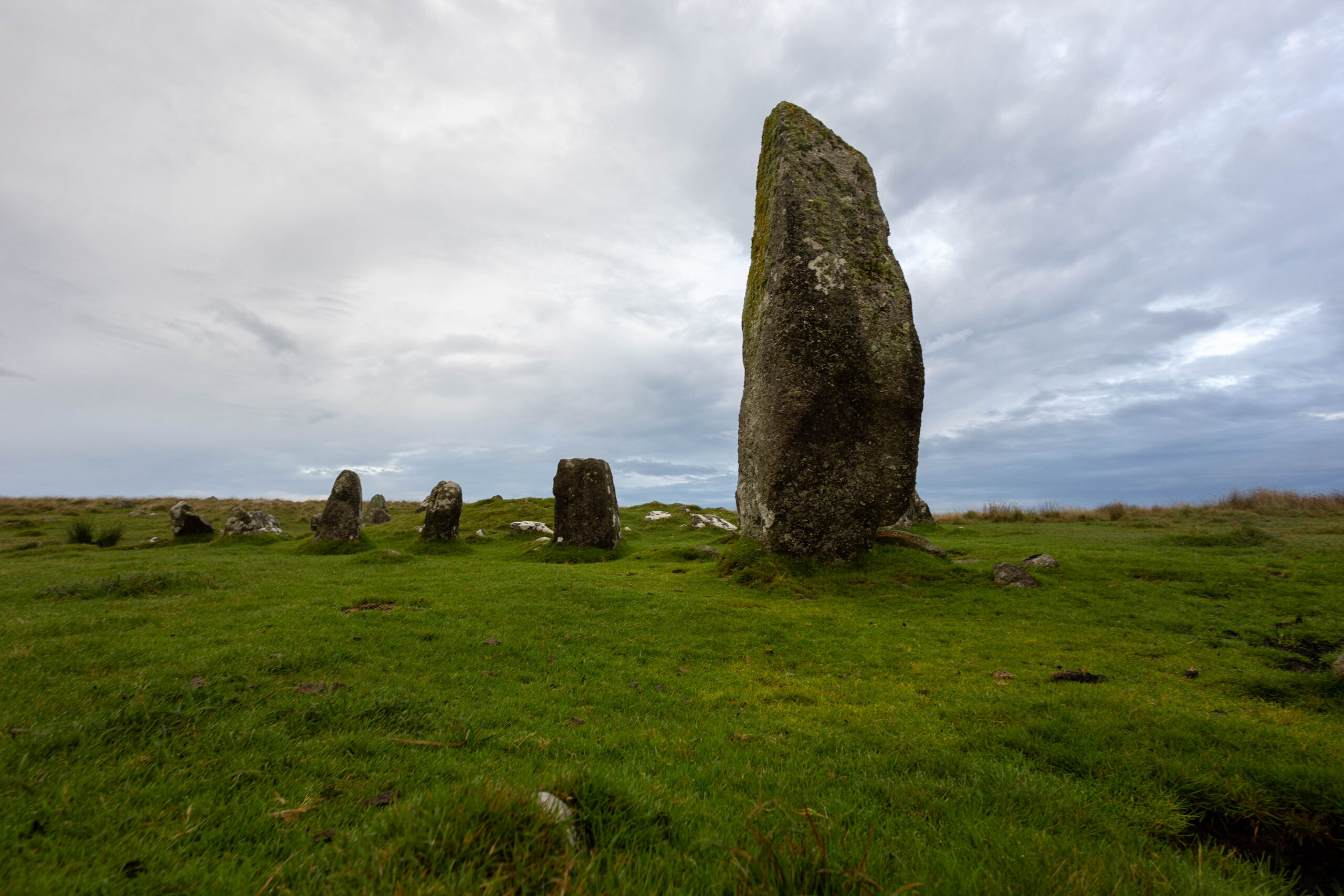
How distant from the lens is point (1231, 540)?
1688 centimetres

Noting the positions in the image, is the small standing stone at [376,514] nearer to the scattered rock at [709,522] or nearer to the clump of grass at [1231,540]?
the scattered rock at [709,522]

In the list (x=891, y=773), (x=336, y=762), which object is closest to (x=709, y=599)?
(x=891, y=773)

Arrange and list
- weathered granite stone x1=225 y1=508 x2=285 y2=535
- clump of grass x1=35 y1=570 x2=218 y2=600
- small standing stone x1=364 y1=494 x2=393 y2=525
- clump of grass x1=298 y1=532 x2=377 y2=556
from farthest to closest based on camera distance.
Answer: small standing stone x1=364 y1=494 x2=393 y2=525 < weathered granite stone x1=225 y1=508 x2=285 y2=535 < clump of grass x1=298 y1=532 x2=377 y2=556 < clump of grass x1=35 y1=570 x2=218 y2=600

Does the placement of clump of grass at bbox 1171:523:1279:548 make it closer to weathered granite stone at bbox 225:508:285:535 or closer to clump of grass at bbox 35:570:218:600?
clump of grass at bbox 35:570:218:600

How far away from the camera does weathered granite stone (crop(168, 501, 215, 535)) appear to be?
22359mm

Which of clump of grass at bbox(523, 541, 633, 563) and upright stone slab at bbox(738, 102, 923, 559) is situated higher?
upright stone slab at bbox(738, 102, 923, 559)

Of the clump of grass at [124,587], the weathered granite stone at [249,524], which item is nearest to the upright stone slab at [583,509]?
the clump of grass at [124,587]

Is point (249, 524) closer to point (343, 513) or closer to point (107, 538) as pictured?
point (107, 538)

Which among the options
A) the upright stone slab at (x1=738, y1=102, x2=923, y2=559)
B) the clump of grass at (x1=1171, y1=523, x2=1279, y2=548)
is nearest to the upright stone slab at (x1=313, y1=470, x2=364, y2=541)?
the upright stone slab at (x1=738, y1=102, x2=923, y2=559)

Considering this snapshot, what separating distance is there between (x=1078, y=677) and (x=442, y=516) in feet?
64.1

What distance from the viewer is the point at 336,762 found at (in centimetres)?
382

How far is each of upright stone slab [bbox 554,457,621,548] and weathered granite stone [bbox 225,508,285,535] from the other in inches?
518

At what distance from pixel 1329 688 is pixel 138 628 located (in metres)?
14.5

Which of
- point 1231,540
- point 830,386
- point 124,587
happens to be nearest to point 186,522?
point 124,587
